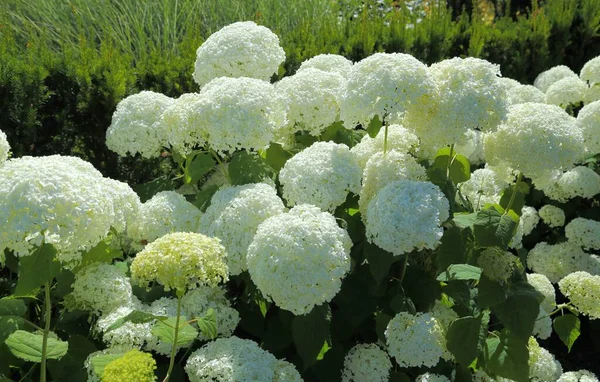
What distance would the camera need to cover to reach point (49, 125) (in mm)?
4434

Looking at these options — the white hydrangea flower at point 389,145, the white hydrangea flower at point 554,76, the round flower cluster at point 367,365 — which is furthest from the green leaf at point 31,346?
the white hydrangea flower at point 554,76

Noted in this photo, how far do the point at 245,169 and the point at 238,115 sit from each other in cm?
26

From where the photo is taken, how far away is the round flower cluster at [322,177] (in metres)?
2.82

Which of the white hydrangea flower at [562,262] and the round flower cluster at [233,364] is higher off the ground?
the round flower cluster at [233,364]

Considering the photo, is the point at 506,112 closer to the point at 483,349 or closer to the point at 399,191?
the point at 399,191

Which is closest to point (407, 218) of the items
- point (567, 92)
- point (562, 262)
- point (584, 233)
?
point (562, 262)

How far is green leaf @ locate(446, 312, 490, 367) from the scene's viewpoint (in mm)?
2760

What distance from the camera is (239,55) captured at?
353cm

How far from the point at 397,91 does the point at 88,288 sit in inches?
56.4

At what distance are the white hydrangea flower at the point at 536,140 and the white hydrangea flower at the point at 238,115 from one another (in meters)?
1.03

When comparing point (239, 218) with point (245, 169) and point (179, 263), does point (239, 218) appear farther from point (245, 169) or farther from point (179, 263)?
point (179, 263)

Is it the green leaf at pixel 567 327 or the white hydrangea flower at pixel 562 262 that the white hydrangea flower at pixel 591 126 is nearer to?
the white hydrangea flower at pixel 562 262

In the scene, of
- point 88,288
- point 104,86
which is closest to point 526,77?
point 104,86

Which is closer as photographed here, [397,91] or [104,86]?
[397,91]
